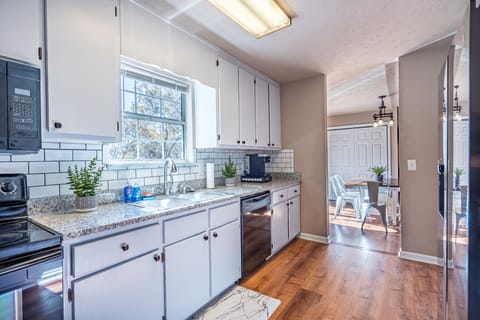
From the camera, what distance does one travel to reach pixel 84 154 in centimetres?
163

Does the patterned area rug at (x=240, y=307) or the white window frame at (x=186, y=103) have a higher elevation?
the white window frame at (x=186, y=103)

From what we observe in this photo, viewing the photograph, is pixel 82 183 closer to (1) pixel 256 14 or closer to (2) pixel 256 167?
(1) pixel 256 14

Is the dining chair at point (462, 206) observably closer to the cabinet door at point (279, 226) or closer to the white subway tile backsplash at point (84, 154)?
the cabinet door at point (279, 226)

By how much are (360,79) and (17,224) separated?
4.28 m

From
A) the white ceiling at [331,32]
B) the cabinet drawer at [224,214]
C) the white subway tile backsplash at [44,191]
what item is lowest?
the cabinet drawer at [224,214]

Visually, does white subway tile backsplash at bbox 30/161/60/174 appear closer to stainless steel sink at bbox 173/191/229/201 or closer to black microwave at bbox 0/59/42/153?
black microwave at bbox 0/59/42/153

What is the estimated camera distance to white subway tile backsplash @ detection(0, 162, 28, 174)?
1.28 metres

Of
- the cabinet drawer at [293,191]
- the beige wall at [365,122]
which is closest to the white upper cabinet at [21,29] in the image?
the cabinet drawer at [293,191]

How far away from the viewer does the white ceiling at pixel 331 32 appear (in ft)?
5.94

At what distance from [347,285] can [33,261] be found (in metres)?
2.39

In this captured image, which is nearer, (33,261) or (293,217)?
(33,261)

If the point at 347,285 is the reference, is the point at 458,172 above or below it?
above

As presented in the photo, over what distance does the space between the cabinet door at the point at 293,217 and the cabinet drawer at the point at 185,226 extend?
1651 millimetres

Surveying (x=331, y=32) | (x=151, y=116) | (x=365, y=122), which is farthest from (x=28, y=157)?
(x=365, y=122)
